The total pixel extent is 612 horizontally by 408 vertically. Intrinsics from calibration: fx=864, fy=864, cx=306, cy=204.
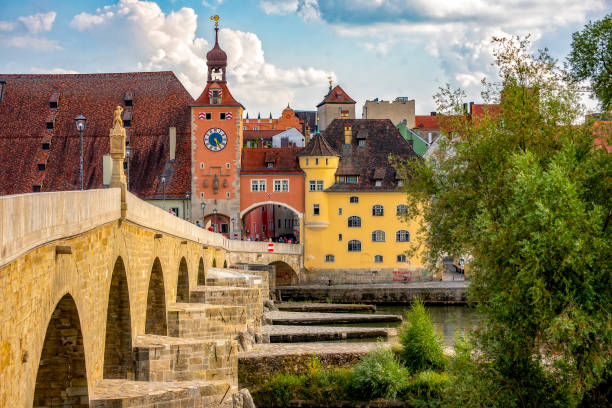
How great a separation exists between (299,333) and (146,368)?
55.9 ft

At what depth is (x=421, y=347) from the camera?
2728 centimetres

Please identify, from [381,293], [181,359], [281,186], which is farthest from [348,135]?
[181,359]

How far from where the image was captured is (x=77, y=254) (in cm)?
1315

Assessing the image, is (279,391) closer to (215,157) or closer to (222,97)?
(215,157)

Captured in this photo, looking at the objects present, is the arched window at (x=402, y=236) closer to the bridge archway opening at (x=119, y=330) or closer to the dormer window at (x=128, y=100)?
the dormer window at (x=128, y=100)

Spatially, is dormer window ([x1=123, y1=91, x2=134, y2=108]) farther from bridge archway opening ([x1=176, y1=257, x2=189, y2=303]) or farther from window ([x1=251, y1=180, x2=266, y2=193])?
bridge archway opening ([x1=176, y1=257, x2=189, y2=303])

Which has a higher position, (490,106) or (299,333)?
(490,106)

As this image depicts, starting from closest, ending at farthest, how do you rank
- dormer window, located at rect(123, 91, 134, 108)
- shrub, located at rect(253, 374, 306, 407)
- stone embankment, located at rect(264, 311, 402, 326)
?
1. shrub, located at rect(253, 374, 306, 407)
2. stone embankment, located at rect(264, 311, 402, 326)
3. dormer window, located at rect(123, 91, 134, 108)

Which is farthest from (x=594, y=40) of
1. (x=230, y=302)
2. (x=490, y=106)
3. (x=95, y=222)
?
(x=230, y=302)

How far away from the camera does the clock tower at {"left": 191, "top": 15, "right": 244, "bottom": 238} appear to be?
60938 mm

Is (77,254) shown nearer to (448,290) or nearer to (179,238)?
(179,238)

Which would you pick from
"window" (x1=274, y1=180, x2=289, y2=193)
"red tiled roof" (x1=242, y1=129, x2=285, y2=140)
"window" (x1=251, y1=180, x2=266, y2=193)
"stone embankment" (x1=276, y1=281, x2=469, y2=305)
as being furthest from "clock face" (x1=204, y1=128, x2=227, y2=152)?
"red tiled roof" (x1=242, y1=129, x2=285, y2=140)

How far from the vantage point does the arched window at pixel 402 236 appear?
204ft

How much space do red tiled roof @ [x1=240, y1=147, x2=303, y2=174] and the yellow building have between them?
1.09 m
